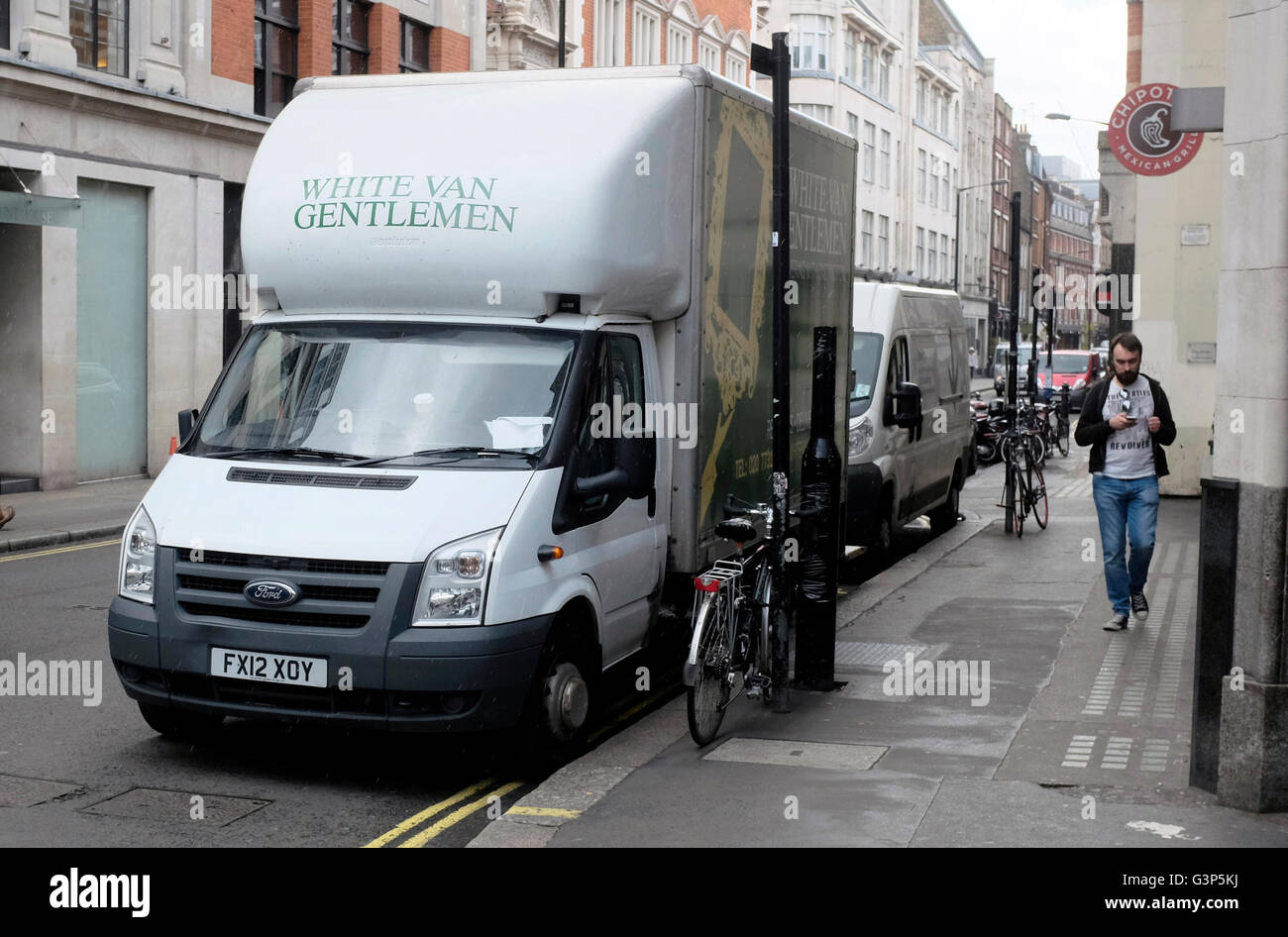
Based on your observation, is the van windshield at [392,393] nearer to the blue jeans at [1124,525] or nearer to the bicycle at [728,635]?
the bicycle at [728,635]

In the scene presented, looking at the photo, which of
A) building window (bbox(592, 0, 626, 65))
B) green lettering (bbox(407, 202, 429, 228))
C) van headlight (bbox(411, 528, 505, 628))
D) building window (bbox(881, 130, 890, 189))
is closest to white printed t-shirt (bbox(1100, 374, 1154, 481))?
green lettering (bbox(407, 202, 429, 228))

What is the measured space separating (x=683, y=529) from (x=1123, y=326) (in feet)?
84.8

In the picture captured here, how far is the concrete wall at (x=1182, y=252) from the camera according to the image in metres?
19.2

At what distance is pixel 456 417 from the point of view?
7074mm

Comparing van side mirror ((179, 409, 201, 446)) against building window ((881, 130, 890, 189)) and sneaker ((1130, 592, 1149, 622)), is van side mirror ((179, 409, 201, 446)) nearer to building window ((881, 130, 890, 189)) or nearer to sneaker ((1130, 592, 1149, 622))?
sneaker ((1130, 592, 1149, 622))

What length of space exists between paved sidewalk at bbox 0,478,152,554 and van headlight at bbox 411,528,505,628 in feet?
33.2

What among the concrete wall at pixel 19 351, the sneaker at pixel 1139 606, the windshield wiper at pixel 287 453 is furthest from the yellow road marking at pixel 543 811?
the concrete wall at pixel 19 351

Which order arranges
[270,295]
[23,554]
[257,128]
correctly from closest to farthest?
[270,295] < [23,554] < [257,128]

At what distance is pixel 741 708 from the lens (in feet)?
27.1

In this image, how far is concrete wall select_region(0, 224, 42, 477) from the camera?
20.3 meters

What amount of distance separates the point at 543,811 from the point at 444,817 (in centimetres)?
42

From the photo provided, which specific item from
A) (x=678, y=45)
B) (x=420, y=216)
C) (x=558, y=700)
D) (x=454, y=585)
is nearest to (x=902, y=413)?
(x=420, y=216)
